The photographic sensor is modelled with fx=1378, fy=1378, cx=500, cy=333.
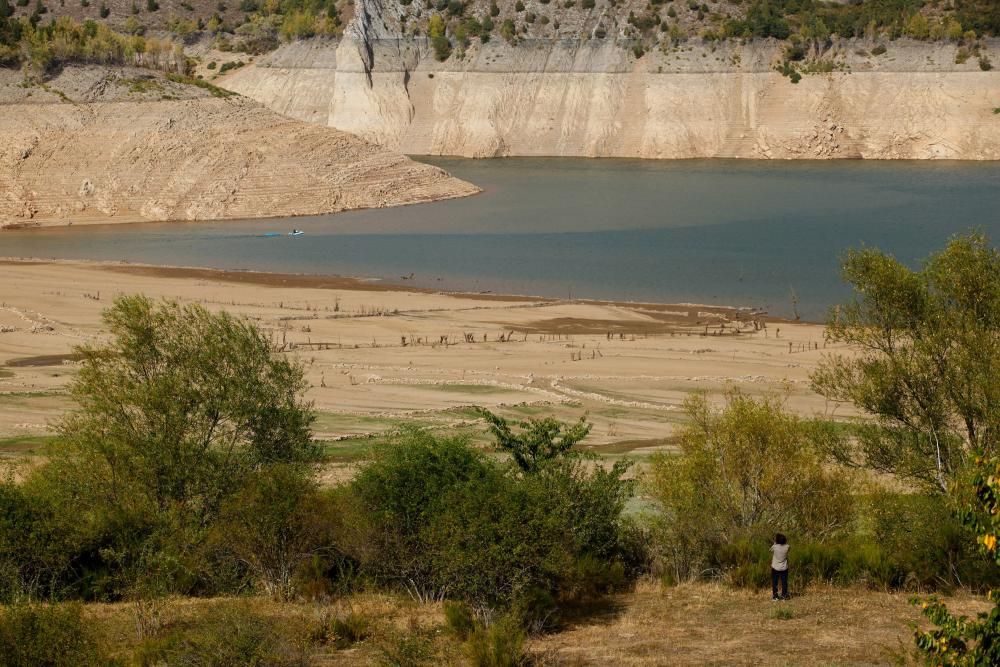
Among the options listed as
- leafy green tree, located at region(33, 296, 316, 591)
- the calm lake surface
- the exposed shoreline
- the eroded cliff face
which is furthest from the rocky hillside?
leafy green tree, located at region(33, 296, 316, 591)

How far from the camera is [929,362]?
18.6 m

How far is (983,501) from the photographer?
927 centimetres

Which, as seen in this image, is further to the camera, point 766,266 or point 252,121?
point 252,121

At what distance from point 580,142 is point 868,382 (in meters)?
85.3

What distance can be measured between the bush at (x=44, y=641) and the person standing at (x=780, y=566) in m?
7.77

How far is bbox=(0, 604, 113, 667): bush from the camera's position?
12.6 meters

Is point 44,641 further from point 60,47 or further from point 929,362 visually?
point 60,47

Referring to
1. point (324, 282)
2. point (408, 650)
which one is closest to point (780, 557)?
point (408, 650)

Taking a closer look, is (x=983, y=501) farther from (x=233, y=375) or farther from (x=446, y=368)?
(x=446, y=368)

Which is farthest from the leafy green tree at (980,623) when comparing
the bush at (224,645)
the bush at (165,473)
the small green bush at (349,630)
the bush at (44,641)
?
the bush at (165,473)

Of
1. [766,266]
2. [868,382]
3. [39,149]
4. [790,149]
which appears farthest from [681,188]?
[868,382]

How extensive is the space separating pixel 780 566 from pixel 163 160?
62773 mm

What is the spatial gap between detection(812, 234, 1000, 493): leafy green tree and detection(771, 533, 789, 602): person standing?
2668mm

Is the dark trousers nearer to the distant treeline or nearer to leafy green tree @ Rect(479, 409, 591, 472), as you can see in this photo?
leafy green tree @ Rect(479, 409, 591, 472)
